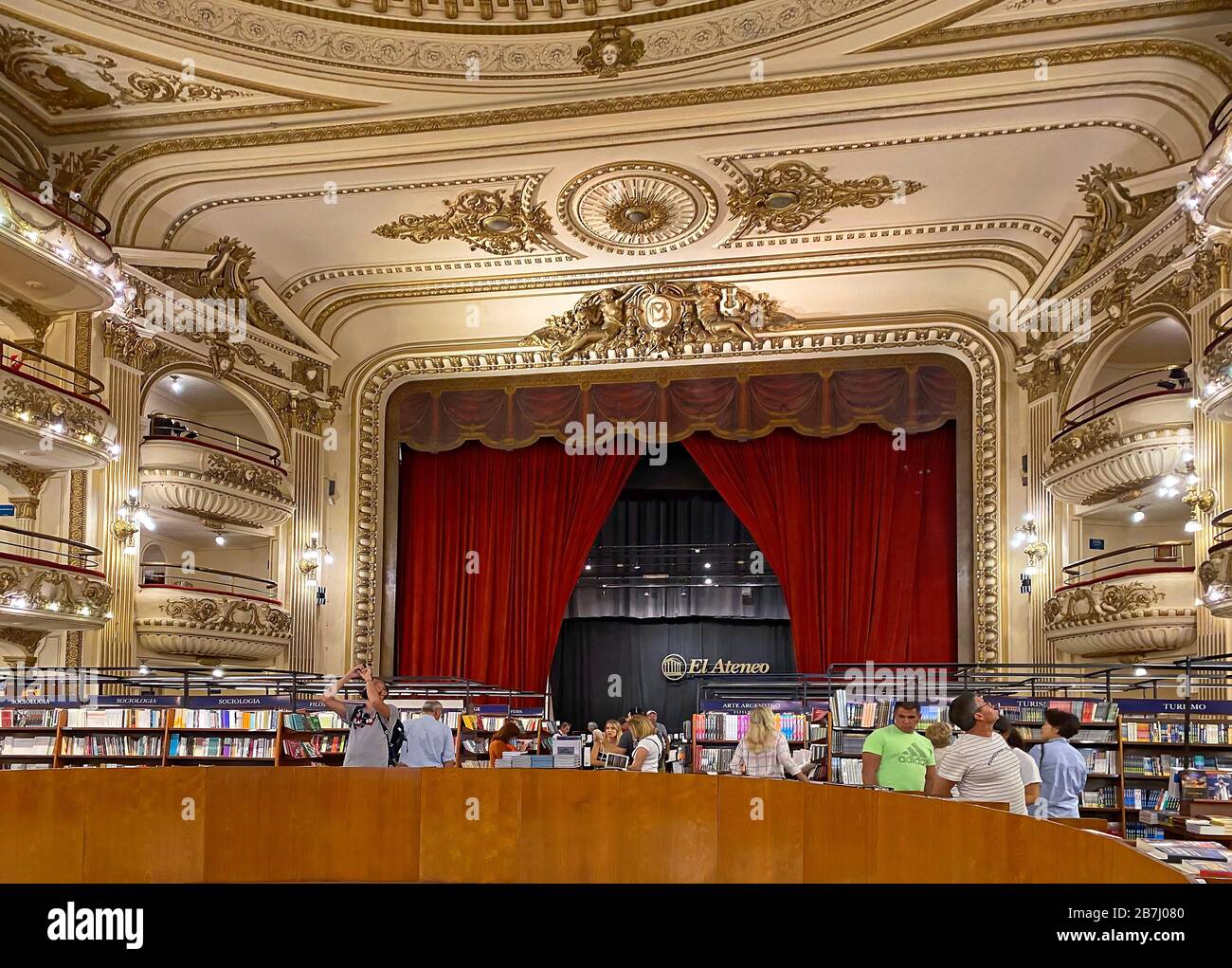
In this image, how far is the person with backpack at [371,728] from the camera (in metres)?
6.85

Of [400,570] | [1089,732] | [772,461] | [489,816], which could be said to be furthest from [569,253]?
[489,816]

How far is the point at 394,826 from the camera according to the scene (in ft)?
18.1

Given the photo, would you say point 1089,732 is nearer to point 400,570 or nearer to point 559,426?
point 559,426

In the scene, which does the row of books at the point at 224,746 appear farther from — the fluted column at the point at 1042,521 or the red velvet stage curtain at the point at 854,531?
the fluted column at the point at 1042,521

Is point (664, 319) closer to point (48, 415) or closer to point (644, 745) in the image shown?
point (48, 415)

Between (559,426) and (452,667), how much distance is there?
3666 millimetres

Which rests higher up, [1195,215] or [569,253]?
[569,253]

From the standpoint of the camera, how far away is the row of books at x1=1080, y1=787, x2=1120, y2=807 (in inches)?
359

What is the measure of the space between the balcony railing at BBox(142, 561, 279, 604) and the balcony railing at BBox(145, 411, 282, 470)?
57.1 inches

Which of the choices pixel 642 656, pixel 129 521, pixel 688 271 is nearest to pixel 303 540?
pixel 129 521

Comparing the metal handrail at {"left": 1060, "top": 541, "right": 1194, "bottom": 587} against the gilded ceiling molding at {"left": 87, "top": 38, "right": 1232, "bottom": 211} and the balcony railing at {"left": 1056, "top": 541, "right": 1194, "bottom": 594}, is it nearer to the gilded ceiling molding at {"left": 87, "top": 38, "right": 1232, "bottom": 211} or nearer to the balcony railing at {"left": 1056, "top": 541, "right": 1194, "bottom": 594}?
the balcony railing at {"left": 1056, "top": 541, "right": 1194, "bottom": 594}

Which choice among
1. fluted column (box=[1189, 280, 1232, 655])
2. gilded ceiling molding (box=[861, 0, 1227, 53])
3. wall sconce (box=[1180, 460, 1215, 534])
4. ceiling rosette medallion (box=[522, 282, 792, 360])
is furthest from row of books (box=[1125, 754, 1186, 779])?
ceiling rosette medallion (box=[522, 282, 792, 360])

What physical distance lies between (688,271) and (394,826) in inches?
435

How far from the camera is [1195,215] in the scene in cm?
908
